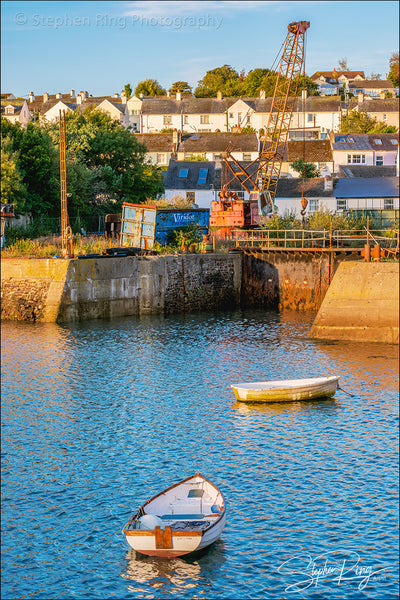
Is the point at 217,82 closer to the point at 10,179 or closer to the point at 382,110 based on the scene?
the point at 382,110

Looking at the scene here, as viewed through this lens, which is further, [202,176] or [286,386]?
[202,176]

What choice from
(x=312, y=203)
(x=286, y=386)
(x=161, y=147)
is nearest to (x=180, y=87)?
(x=161, y=147)

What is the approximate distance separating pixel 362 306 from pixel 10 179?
28.5 metres

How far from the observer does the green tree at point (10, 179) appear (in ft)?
181

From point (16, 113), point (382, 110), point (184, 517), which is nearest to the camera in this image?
point (184, 517)

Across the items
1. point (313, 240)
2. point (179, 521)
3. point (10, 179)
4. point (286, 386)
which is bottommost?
point (179, 521)

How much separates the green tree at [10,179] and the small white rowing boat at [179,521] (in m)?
39.7

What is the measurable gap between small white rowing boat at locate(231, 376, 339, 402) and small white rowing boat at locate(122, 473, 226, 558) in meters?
10.3

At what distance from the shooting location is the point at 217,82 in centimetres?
16412

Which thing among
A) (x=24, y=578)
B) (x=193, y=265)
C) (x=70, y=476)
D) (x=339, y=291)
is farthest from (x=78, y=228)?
(x=24, y=578)

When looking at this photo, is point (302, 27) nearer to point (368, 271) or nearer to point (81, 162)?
point (81, 162)

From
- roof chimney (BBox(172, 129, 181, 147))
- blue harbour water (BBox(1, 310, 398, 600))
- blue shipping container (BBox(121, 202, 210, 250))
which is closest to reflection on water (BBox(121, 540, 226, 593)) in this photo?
blue harbour water (BBox(1, 310, 398, 600))

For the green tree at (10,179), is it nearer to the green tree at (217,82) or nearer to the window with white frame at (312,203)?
the window with white frame at (312,203)

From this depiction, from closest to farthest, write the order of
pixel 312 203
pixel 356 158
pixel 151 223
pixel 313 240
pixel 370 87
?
pixel 313 240 < pixel 151 223 < pixel 312 203 < pixel 356 158 < pixel 370 87
